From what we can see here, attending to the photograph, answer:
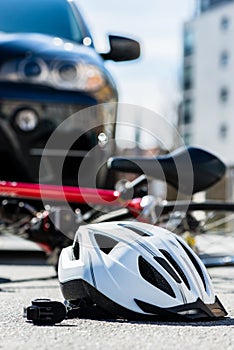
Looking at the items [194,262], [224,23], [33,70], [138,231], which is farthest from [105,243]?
[224,23]

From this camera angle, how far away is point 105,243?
452 centimetres

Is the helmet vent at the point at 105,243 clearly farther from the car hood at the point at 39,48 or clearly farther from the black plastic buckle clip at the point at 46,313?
the car hood at the point at 39,48

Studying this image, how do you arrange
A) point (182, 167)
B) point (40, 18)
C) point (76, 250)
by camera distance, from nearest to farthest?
point (76, 250), point (182, 167), point (40, 18)

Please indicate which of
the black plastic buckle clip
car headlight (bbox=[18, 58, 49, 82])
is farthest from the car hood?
the black plastic buckle clip

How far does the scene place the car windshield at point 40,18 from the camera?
7473 mm

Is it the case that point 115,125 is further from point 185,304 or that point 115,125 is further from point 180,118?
point 180,118

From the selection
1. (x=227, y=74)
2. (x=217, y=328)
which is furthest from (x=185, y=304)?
(x=227, y=74)

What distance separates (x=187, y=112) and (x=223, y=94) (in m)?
4.30

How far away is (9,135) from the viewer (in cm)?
693

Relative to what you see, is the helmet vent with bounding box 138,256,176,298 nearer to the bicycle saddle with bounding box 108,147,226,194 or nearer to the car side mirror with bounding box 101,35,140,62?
the bicycle saddle with bounding box 108,147,226,194

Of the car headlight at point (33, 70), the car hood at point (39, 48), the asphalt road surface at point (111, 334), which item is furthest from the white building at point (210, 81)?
the asphalt road surface at point (111, 334)

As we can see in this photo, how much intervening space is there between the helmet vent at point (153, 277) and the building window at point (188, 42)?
6935cm

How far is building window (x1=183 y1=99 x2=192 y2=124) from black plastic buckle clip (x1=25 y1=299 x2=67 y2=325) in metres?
67.5

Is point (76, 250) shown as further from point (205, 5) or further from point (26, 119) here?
point (205, 5)
